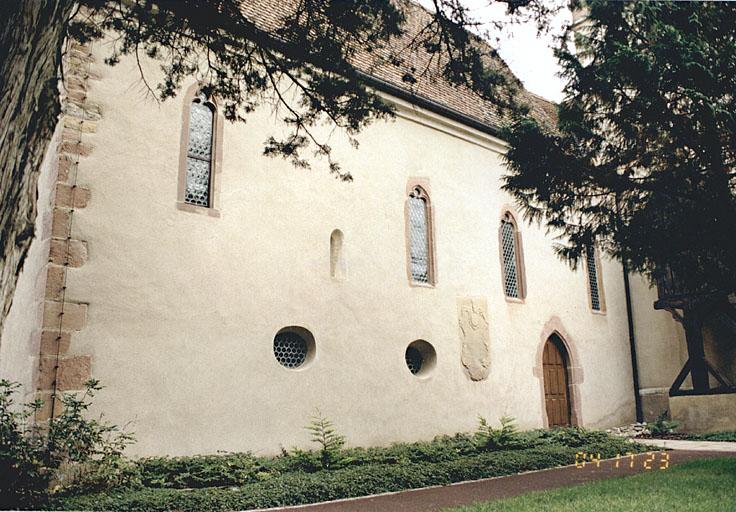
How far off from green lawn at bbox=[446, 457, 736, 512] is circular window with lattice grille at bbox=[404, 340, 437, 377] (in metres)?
4.26

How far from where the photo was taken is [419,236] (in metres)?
11.3

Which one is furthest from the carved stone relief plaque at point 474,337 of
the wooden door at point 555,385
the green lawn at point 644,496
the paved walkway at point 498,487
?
the green lawn at point 644,496

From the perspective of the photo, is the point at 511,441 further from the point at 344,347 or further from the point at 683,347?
the point at 683,347

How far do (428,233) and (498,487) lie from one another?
17.9ft

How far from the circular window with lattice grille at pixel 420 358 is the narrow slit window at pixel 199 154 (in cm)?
428

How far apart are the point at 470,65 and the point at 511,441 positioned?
239 inches

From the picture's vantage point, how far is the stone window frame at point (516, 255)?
12.5 meters

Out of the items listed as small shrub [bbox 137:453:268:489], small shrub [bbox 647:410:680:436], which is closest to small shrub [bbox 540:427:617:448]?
small shrub [bbox 647:410:680:436]

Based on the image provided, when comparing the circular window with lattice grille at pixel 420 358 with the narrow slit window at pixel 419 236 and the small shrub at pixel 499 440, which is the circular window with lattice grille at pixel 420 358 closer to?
the narrow slit window at pixel 419 236

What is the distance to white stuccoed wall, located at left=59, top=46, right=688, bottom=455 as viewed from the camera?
754 cm

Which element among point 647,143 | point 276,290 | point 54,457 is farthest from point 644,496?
point 54,457

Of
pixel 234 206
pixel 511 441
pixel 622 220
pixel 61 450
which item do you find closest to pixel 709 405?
pixel 511 441

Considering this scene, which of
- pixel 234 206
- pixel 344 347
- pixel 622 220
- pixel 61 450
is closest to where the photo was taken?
pixel 61 450

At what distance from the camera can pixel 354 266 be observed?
995cm
